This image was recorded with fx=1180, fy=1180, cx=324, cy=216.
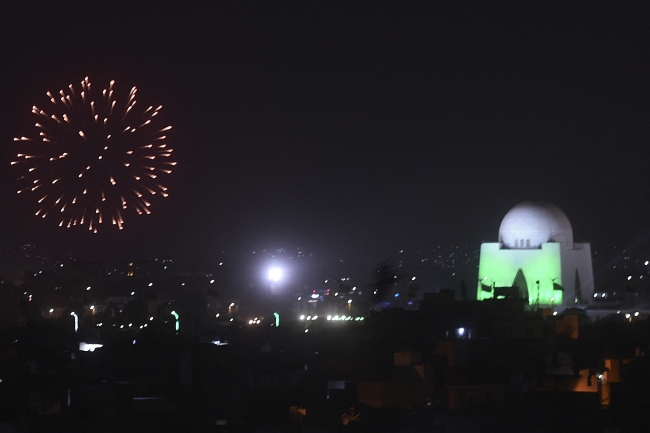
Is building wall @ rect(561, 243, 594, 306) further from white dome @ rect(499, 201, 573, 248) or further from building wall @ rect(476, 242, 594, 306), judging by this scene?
white dome @ rect(499, 201, 573, 248)

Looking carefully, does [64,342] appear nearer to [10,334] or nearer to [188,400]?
[10,334]

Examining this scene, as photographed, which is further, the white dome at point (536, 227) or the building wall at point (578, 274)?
the white dome at point (536, 227)

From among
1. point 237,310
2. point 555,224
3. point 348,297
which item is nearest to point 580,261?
point 555,224

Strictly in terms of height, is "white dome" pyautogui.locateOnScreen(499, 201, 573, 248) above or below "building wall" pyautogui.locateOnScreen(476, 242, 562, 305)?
above

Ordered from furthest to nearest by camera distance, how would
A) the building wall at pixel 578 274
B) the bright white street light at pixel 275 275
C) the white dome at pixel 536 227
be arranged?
the bright white street light at pixel 275 275 < the white dome at pixel 536 227 < the building wall at pixel 578 274

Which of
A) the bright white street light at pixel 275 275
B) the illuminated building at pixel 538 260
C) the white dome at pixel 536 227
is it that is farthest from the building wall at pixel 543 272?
the bright white street light at pixel 275 275

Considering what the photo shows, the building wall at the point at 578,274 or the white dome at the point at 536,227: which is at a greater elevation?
the white dome at the point at 536,227

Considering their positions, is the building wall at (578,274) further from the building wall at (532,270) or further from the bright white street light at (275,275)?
the bright white street light at (275,275)

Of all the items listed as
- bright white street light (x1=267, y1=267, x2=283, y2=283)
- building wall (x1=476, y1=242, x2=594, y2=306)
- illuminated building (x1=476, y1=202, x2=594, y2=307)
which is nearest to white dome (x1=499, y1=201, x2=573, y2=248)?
illuminated building (x1=476, y1=202, x2=594, y2=307)
